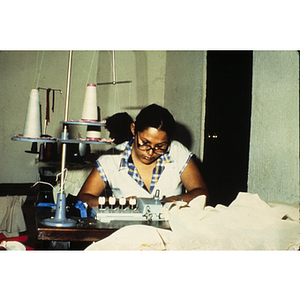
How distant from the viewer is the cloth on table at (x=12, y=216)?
8.72 ft

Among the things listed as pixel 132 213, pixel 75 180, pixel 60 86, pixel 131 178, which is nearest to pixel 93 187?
pixel 131 178

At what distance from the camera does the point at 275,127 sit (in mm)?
1852

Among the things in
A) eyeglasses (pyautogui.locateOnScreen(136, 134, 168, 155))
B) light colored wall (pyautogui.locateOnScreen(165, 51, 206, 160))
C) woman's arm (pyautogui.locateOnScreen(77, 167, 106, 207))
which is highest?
light colored wall (pyautogui.locateOnScreen(165, 51, 206, 160))

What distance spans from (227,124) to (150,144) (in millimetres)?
869

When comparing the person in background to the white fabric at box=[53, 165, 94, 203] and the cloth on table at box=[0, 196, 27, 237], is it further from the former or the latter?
the cloth on table at box=[0, 196, 27, 237]

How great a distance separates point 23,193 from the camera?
8.80 feet

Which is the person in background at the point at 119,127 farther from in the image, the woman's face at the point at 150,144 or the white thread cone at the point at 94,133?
the white thread cone at the point at 94,133

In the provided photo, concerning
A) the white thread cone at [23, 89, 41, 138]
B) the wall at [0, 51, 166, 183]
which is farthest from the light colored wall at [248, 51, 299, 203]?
the wall at [0, 51, 166, 183]

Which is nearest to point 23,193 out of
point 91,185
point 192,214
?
point 91,185

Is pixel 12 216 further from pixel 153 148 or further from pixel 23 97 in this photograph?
pixel 153 148

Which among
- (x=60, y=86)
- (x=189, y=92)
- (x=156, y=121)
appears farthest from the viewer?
(x=189, y=92)

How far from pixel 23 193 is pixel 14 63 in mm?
1126

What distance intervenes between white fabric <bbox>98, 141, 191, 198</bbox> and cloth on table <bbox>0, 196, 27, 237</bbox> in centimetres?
104

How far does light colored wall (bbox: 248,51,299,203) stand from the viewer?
1740 millimetres
